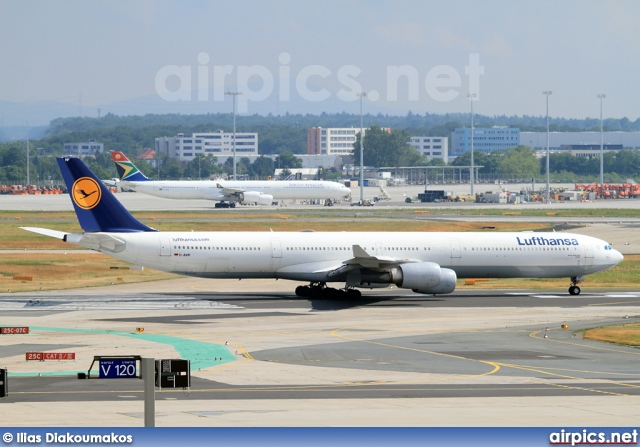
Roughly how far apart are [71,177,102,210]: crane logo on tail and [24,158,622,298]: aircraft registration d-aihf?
0.05m

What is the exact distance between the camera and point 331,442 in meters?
15.6

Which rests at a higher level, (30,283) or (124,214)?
(124,214)

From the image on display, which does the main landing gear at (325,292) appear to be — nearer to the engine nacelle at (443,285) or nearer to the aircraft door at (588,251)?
the engine nacelle at (443,285)

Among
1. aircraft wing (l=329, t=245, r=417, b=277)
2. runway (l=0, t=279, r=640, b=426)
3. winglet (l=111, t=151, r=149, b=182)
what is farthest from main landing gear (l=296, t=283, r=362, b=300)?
winglet (l=111, t=151, r=149, b=182)

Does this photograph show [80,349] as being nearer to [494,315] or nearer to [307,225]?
[494,315]

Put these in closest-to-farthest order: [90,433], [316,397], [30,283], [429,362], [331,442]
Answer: [331,442], [90,433], [316,397], [429,362], [30,283]

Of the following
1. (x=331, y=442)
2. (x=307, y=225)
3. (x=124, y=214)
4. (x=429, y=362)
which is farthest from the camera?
(x=307, y=225)

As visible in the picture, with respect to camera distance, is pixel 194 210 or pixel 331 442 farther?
pixel 194 210

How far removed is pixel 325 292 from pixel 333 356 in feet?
67.5

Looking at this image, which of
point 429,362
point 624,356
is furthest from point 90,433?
point 624,356

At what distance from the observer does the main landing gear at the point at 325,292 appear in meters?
59.7

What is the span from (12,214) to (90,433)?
12271cm

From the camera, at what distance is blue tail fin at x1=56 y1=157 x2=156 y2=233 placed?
57.3 metres

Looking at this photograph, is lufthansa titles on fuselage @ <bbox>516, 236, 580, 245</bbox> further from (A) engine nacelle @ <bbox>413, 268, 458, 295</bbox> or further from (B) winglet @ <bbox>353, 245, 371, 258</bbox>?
(B) winglet @ <bbox>353, 245, 371, 258</bbox>
